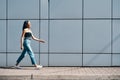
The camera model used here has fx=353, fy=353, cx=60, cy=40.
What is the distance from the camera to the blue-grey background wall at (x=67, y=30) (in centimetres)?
1412

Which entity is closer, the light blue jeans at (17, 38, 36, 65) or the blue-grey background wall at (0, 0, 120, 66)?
the light blue jeans at (17, 38, 36, 65)

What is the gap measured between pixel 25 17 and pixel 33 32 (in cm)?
69

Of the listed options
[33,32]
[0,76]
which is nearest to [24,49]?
[33,32]

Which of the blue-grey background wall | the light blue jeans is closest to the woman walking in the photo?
the light blue jeans

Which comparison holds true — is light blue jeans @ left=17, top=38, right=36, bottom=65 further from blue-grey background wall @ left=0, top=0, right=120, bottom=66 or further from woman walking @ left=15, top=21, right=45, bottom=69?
blue-grey background wall @ left=0, top=0, right=120, bottom=66

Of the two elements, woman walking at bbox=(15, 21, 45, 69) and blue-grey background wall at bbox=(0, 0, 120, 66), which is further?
blue-grey background wall at bbox=(0, 0, 120, 66)

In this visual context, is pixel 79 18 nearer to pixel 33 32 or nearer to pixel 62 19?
pixel 62 19

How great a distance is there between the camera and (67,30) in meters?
14.2

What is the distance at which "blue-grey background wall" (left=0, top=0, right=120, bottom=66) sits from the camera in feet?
46.3

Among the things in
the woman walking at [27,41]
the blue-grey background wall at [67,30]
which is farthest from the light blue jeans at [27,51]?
the blue-grey background wall at [67,30]

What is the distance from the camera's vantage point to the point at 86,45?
14172 mm

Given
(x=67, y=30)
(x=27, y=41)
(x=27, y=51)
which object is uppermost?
(x=67, y=30)

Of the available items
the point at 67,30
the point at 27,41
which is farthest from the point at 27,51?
the point at 67,30

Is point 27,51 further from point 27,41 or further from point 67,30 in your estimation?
point 67,30
